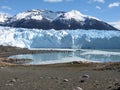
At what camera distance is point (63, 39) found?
140 m

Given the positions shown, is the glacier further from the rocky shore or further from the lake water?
the rocky shore

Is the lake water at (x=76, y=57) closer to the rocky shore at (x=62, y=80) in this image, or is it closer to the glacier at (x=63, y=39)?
the glacier at (x=63, y=39)

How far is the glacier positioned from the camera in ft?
439

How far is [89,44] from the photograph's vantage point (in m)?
139

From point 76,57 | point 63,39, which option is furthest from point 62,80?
point 63,39

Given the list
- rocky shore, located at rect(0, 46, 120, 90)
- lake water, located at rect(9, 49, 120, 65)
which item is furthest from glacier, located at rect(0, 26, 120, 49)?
rocky shore, located at rect(0, 46, 120, 90)

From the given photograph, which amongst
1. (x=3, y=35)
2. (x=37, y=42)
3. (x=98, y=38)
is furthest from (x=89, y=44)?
(x=3, y=35)

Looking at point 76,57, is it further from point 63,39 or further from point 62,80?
point 62,80

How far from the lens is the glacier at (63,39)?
133812mm

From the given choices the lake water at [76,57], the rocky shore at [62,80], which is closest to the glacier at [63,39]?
the lake water at [76,57]

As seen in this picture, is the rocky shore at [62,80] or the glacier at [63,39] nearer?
the rocky shore at [62,80]

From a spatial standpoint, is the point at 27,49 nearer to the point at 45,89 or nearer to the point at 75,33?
the point at 75,33

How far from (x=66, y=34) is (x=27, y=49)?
62.3ft

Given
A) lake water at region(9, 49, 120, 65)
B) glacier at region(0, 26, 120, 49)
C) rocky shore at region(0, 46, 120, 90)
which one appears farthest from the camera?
glacier at region(0, 26, 120, 49)
